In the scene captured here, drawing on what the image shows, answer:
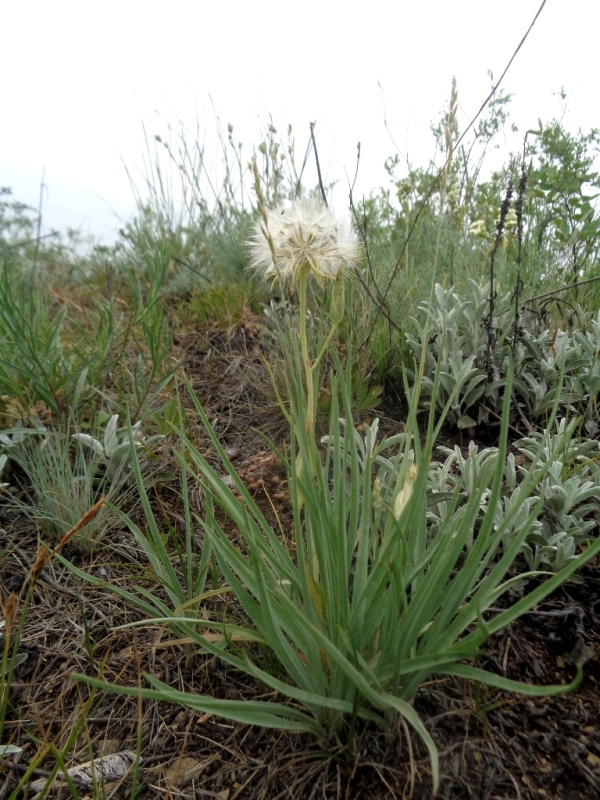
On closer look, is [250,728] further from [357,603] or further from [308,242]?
[308,242]

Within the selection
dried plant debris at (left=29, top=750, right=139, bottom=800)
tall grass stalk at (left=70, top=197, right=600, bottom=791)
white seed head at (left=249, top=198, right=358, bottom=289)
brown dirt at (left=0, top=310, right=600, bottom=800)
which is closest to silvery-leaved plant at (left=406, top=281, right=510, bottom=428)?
brown dirt at (left=0, top=310, right=600, bottom=800)

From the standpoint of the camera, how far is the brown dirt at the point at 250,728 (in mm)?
1023

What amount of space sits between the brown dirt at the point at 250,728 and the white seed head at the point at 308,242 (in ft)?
2.69

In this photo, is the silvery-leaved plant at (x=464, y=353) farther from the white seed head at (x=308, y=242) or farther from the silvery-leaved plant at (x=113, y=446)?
the silvery-leaved plant at (x=113, y=446)

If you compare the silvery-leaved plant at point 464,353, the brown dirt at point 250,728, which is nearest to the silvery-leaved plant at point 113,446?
the brown dirt at point 250,728

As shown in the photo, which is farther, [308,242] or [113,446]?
[113,446]

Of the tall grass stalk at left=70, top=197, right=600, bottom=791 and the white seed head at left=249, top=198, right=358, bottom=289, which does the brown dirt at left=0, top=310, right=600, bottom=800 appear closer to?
the tall grass stalk at left=70, top=197, right=600, bottom=791

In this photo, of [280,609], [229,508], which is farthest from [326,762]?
[229,508]

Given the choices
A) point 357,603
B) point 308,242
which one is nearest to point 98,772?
point 357,603

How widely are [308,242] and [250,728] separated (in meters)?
1.01

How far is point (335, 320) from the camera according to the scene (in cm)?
109

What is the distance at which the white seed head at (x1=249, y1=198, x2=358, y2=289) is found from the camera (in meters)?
1.15

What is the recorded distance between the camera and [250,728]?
1186mm

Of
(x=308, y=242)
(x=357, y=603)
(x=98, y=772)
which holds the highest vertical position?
(x=308, y=242)
